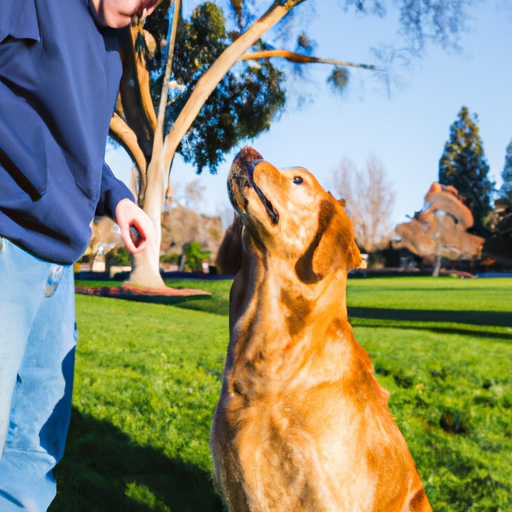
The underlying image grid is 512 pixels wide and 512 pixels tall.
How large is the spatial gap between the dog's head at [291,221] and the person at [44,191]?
34cm

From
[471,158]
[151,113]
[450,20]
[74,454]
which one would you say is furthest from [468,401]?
[151,113]

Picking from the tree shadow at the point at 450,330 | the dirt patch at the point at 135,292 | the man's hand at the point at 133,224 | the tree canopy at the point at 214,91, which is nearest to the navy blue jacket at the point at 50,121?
the man's hand at the point at 133,224

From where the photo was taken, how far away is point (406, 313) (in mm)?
7230

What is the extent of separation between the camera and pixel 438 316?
6789 millimetres

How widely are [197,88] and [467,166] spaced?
18.6 ft

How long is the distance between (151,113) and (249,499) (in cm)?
1003

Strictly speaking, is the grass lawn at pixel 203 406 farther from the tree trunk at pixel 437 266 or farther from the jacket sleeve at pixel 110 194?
the jacket sleeve at pixel 110 194

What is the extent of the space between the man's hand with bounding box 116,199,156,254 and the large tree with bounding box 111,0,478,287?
7684 millimetres

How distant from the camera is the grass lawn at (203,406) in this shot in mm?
2268

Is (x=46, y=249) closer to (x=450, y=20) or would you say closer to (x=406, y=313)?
(x=406, y=313)

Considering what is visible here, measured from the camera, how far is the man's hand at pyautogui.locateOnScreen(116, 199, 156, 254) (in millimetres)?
1358

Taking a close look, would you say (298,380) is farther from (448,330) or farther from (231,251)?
(448,330)

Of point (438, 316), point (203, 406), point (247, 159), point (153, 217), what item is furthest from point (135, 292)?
point (247, 159)

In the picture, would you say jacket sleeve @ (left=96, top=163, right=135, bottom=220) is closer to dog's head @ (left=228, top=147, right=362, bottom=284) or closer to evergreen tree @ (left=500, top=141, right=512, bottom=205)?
dog's head @ (left=228, top=147, right=362, bottom=284)
